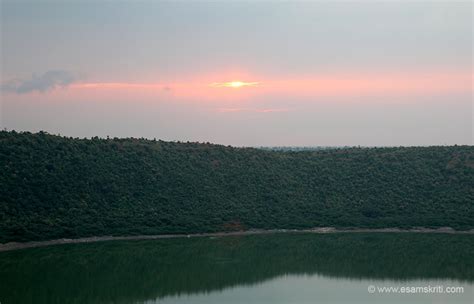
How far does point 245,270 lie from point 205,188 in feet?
65.9

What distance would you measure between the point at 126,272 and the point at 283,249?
37.8ft

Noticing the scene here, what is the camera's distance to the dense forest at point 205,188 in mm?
44188

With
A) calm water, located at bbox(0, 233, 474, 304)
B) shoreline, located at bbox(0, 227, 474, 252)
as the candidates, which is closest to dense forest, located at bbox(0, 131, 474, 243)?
shoreline, located at bbox(0, 227, 474, 252)

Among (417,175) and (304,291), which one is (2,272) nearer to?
(304,291)

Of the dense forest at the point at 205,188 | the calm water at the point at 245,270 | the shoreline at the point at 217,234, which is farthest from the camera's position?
the dense forest at the point at 205,188

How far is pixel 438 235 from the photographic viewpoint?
44.7 meters

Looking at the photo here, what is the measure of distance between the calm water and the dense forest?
12.9 feet

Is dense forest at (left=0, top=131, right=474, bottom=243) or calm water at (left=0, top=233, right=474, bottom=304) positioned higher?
dense forest at (left=0, top=131, right=474, bottom=243)

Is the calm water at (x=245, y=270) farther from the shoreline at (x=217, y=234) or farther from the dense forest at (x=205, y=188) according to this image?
the dense forest at (x=205, y=188)

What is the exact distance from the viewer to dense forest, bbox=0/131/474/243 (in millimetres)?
44188

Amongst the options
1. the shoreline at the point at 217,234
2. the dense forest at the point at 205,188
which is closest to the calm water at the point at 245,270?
the shoreline at the point at 217,234

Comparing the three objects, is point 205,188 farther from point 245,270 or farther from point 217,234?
point 245,270

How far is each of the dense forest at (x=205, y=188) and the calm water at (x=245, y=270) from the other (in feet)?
12.9

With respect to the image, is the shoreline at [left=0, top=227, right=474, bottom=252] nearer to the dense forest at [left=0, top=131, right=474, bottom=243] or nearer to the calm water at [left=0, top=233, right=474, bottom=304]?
the dense forest at [left=0, top=131, right=474, bottom=243]
